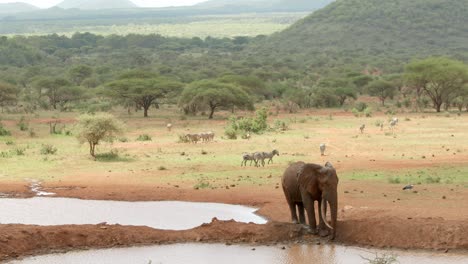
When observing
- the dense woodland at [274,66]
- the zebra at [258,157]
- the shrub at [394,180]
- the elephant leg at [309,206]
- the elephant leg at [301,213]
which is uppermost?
the elephant leg at [309,206]

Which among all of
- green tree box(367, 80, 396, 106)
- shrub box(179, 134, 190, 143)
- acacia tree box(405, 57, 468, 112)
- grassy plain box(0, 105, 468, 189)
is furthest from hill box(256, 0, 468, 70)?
shrub box(179, 134, 190, 143)

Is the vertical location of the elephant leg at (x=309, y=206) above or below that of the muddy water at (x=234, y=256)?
above

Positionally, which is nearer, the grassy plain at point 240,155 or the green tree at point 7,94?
the grassy plain at point 240,155

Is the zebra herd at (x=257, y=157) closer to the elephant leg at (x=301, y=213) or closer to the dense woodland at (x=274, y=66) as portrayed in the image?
the elephant leg at (x=301, y=213)

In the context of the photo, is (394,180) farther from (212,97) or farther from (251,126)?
(212,97)

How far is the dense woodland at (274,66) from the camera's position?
200ft

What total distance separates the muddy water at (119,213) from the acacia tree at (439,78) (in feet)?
135

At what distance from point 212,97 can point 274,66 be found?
5404cm

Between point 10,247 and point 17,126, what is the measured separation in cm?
3278

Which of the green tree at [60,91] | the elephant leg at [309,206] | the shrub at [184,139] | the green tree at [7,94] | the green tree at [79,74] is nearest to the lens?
the elephant leg at [309,206]

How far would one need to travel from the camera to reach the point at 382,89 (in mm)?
71062

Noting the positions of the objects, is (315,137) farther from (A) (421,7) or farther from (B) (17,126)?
(A) (421,7)

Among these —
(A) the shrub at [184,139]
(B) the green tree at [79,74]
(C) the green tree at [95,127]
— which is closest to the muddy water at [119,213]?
(C) the green tree at [95,127]

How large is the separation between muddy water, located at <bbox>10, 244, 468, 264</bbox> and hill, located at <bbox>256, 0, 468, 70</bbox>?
11073 cm
